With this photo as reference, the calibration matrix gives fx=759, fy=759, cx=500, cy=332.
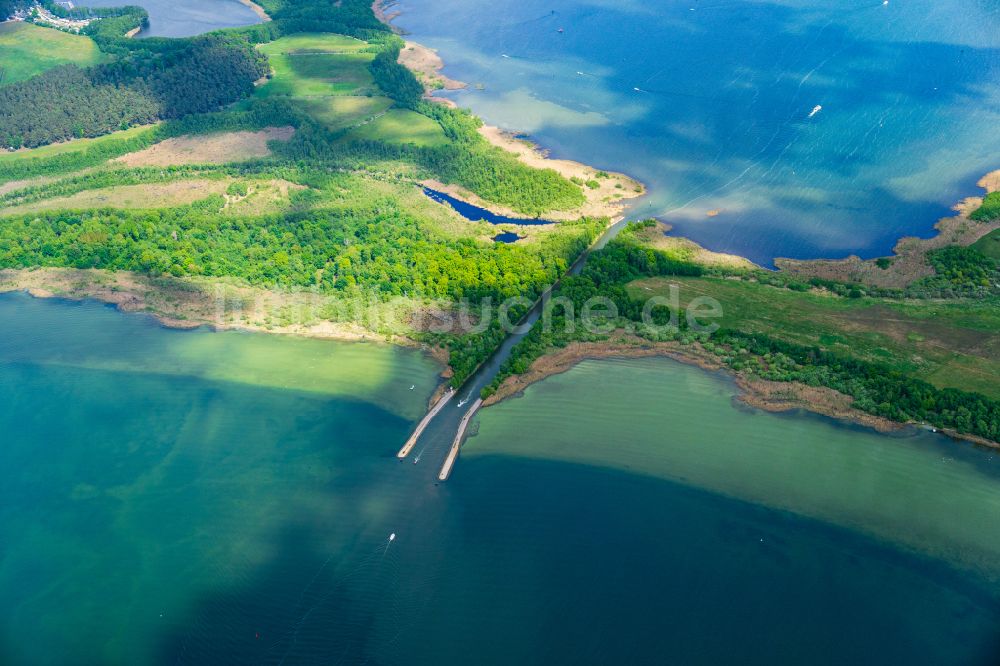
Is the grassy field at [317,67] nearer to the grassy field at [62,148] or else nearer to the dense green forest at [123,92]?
the dense green forest at [123,92]

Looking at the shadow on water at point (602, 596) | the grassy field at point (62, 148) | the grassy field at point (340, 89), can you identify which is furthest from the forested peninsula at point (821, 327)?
the grassy field at point (62, 148)

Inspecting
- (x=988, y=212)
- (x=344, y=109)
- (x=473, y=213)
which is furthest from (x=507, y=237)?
(x=988, y=212)

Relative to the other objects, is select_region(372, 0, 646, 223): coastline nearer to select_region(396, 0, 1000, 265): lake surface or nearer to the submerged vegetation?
the submerged vegetation

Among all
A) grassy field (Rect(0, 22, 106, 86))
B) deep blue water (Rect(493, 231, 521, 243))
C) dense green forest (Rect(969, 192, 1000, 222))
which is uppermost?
grassy field (Rect(0, 22, 106, 86))

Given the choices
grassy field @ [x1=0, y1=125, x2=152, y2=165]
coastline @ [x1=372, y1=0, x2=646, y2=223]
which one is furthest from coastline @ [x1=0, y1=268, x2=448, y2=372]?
grassy field @ [x1=0, y1=125, x2=152, y2=165]

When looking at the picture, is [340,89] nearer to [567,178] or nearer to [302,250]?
[567,178]

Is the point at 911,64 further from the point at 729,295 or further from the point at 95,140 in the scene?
the point at 95,140

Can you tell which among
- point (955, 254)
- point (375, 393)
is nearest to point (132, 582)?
point (375, 393)
